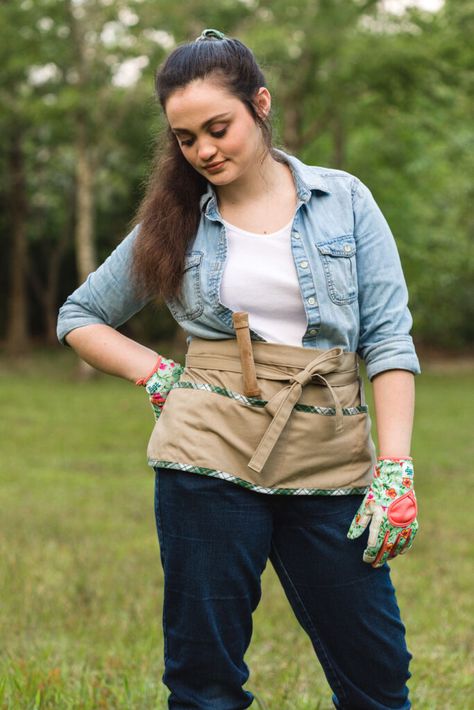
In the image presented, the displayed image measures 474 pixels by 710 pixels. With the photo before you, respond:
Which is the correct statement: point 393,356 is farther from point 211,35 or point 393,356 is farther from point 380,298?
point 211,35

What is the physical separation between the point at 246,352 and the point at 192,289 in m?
0.22

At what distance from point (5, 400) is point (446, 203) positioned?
44.3 ft

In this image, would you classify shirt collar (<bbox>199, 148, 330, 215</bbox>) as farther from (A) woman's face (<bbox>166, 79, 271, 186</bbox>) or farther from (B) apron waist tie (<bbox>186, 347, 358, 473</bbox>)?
(B) apron waist tie (<bbox>186, 347, 358, 473</bbox>)

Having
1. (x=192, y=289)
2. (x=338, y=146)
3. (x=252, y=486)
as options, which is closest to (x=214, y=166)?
(x=192, y=289)

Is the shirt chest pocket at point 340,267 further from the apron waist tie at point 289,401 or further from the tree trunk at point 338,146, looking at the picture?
the tree trunk at point 338,146

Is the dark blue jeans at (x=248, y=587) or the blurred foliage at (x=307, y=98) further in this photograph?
the blurred foliage at (x=307, y=98)

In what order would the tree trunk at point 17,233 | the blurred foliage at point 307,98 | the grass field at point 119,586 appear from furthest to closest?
the tree trunk at point 17,233 < the blurred foliage at point 307,98 < the grass field at point 119,586

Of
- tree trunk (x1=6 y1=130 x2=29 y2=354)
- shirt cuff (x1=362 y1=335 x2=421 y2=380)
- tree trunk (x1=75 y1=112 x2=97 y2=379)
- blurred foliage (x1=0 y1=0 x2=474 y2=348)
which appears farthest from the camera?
tree trunk (x1=6 y1=130 x2=29 y2=354)

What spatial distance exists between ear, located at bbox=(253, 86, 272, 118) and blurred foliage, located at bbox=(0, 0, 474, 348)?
1194 cm

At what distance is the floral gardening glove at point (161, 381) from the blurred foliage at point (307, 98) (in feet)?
39.1

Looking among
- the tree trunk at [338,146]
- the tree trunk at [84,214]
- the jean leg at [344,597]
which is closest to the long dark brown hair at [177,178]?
the jean leg at [344,597]

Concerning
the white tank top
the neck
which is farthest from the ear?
the white tank top

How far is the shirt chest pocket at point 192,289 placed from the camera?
8.54ft

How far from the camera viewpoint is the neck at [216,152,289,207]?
2641 millimetres
